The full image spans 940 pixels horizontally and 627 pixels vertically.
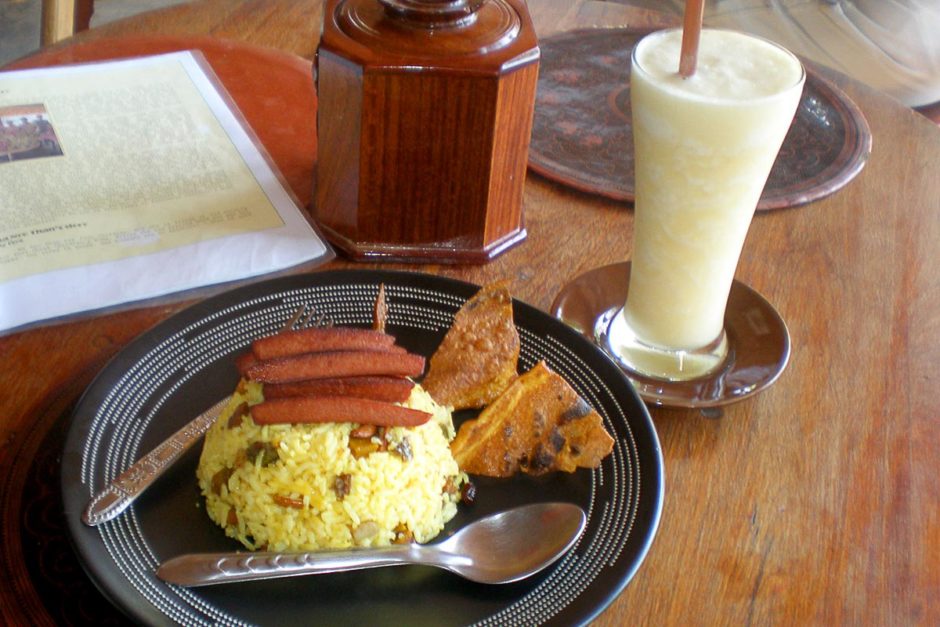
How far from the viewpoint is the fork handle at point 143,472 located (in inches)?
25.2

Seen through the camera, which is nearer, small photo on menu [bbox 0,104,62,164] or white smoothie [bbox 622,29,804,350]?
white smoothie [bbox 622,29,804,350]

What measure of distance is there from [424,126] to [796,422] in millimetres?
444

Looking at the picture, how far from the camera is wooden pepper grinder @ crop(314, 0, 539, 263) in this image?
0.89m

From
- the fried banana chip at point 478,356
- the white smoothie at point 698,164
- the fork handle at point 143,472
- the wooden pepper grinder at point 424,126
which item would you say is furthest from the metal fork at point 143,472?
the white smoothie at point 698,164

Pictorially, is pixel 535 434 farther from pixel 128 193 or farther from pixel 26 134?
pixel 26 134

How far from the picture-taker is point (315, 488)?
69cm

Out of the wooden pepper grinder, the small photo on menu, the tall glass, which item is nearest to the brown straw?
the tall glass

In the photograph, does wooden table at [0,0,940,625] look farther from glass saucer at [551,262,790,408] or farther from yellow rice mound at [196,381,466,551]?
yellow rice mound at [196,381,466,551]

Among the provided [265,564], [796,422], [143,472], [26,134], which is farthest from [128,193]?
[796,422]

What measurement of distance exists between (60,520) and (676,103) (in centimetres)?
57

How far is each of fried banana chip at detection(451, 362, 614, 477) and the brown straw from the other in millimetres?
269

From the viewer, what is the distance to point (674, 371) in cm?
88

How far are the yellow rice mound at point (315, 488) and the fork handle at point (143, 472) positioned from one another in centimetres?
3

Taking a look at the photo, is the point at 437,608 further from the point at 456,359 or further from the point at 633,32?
the point at 633,32
